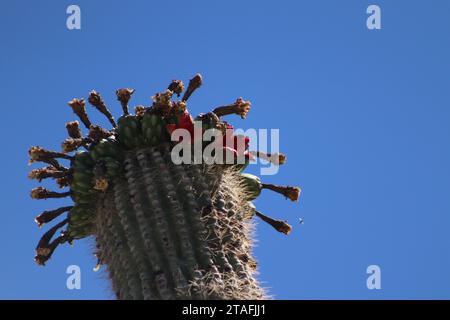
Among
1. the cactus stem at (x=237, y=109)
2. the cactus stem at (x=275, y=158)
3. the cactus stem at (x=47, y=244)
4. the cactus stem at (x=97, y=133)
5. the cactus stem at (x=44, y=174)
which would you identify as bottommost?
the cactus stem at (x=47, y=244)

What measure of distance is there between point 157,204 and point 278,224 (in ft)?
6.67

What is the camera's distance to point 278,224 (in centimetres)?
1022

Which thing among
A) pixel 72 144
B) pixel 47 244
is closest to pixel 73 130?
pixel 72 144

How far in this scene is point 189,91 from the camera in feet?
33.4

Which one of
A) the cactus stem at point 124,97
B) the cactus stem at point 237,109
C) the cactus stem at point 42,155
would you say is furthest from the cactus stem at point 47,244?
the cactus stem at point 237,109

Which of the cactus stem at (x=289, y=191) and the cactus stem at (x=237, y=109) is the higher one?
the cactus stem at (x=237, y=109)

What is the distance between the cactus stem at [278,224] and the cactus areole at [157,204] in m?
0.01

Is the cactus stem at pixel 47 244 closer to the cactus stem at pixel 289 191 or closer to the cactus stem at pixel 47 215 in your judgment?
the cactus stem at pixel 47 215

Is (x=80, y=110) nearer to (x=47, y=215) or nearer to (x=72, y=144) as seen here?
(x=72, y=144)

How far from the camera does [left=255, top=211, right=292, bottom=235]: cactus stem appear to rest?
33.4 ft

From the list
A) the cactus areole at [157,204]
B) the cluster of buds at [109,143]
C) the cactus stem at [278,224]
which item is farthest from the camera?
the cactus stem at [278,224]

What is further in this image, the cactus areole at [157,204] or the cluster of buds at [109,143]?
the cluster of buds at [109,143]

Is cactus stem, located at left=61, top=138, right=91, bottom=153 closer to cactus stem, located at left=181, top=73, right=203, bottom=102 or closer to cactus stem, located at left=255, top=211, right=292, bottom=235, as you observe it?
cactus stem, located at left=181, top=73, right=203, bottom=102

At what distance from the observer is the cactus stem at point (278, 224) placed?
10.2 meters
